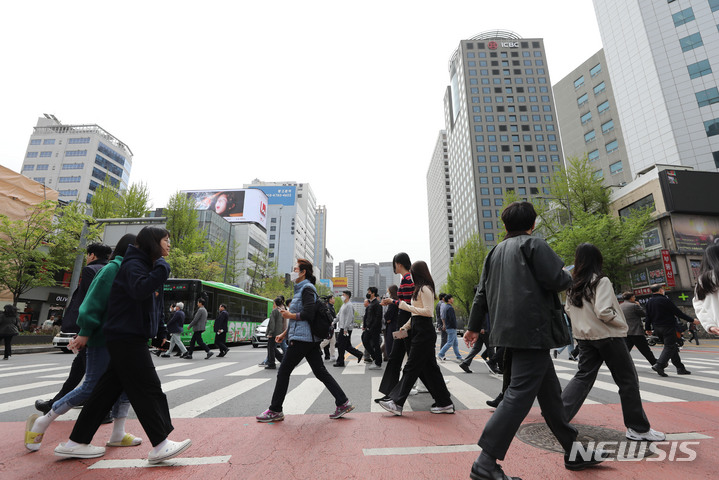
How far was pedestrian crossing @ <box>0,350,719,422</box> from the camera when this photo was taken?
4.48 m

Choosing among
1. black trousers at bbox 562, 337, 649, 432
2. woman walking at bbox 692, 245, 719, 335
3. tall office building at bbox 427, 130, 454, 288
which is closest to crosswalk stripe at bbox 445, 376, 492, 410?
black trousers at bbox 562, 337, 649, 432

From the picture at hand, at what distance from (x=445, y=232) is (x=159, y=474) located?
105m

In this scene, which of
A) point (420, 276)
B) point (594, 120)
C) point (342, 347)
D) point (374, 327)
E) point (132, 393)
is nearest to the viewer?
point (132, 393)

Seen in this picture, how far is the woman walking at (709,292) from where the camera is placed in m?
2.85

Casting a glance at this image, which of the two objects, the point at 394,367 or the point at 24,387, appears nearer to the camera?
the point at 394,367

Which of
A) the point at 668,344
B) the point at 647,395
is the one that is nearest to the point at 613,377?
the point at 647,395

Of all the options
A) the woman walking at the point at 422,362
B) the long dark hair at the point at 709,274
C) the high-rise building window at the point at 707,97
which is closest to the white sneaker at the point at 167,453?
the woman walking at the point at 422,362

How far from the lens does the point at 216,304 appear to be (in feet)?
51.1

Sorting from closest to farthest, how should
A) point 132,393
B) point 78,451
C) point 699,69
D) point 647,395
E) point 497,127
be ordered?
point 132,393, point 78,451, point 647,395, point 699,69, point 497,127

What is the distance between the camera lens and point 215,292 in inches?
618

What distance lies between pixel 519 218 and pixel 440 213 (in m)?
112

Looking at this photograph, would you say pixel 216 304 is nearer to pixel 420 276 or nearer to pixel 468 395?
pixel 468 395

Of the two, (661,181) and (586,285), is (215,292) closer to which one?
(586,285)

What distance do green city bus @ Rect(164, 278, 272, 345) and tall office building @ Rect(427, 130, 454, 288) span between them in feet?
265
